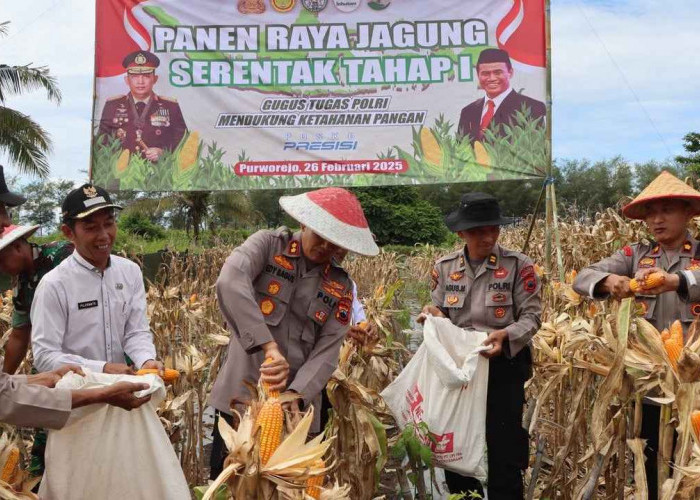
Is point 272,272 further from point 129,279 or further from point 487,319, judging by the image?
point 487,319

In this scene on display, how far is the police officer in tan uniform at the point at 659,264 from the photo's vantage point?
122 inches

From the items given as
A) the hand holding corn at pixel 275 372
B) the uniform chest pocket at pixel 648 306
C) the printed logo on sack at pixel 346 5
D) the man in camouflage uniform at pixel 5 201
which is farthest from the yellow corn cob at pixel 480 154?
the man in camouflage uniform at pixel 5 201

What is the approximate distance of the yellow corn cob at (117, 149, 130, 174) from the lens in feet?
23.0

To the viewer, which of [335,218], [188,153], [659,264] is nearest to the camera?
[335,218]

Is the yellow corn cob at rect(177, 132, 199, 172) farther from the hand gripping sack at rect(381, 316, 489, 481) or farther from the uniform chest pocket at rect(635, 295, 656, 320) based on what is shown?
the uniform chest pocket at rect(635, 295, 656, 320)

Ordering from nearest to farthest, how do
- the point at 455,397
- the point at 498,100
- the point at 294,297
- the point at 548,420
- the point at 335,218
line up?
the point at 335,218 < the point at 294,297 < the point at 455,397 < the point at 548,420 < the point at 498,100

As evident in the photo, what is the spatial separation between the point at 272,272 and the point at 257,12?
16.3 feet

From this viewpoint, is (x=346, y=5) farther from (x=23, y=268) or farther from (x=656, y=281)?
(x=656, y=281)

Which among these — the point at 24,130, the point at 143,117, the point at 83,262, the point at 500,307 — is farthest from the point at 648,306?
the point at 24,130

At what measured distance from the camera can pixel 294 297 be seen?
289 centimetres

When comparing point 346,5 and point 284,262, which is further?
point 346,5

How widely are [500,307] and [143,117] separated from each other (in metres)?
4.83

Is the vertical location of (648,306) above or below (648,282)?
below

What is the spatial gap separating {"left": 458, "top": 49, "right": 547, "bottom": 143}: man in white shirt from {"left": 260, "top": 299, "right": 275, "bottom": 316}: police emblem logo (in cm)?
448
